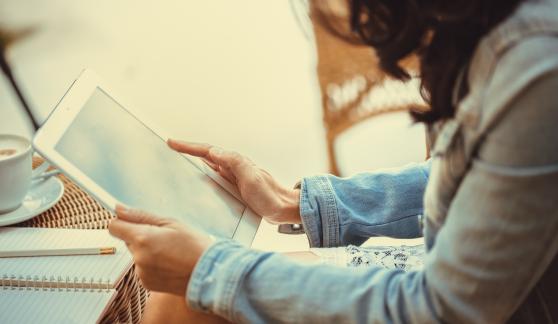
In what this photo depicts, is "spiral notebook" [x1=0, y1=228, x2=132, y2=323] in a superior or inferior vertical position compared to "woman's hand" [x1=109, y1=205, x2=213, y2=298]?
inferior

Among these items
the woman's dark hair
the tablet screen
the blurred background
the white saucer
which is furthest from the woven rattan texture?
the blurred background

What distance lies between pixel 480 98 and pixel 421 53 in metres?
0.10

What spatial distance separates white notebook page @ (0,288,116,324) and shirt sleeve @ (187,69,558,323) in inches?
7.0

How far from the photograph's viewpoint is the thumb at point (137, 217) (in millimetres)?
649

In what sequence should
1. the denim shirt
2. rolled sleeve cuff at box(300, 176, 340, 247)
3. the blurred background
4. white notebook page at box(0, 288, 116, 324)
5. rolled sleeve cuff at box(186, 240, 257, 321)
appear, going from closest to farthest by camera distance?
the denim shirt → rolled sleeve cuff at box(186, 240, 257, 321) → white notebook page at box(0, 288, 116, 324) → rolled sleeve cuff at box(300, 176, 340, 247) → the blurred background

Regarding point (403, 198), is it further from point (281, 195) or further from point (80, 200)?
point (80, 200)

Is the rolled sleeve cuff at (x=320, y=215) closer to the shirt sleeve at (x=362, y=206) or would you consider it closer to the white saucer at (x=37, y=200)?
the shirt sleeve at (x=362, y=206)

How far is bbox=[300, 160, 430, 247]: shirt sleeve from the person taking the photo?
0.80 meters

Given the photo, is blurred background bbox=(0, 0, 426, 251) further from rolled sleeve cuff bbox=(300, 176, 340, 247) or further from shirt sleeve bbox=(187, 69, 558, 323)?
shirt sleeve bbox=(187, 69, 558, 323)

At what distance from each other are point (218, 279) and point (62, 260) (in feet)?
1.01

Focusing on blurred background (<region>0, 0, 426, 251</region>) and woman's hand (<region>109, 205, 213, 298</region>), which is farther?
blurred background (<region>0, 0, 426, 251</region>)

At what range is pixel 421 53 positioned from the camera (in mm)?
547

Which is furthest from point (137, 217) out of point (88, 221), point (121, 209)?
point (88, 221)

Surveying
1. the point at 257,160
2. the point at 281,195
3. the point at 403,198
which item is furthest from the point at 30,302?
the point at 257,160
